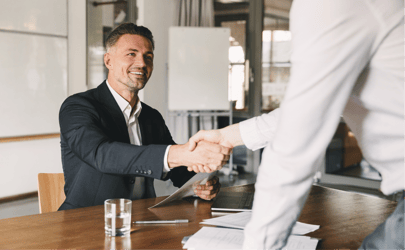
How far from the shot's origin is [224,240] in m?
1.07

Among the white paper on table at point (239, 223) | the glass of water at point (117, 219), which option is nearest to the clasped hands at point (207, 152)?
the white paper on table at point (239, 223)

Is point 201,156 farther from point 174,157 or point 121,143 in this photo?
point 121,143

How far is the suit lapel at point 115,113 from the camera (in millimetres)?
1823

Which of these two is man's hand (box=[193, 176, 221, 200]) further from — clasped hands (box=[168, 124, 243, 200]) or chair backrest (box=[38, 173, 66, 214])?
chair backrest (box=[38, 173, 66, 214])

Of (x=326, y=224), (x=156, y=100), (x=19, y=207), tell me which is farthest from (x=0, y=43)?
(x=326, y=224)

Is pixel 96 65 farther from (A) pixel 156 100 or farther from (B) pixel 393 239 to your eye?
(B) pixel 393 239

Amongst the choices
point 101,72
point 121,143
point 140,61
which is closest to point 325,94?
point 121,143

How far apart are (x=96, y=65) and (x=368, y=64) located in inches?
177

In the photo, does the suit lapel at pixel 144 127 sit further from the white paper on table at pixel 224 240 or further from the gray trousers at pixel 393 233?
the gray trousers at pixel 393 233

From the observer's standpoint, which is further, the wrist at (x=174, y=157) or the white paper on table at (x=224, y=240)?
the wrist at (x=174, y=157)

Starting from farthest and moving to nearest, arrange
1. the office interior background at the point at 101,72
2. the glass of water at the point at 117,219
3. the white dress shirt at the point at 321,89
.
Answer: the office interior background at the point at 101,72
the glass of water at the point at 117,219
the white dress shirt at the point at 321,89

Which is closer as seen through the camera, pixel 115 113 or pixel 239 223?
pixel 239 223

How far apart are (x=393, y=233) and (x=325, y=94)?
11.4 inches

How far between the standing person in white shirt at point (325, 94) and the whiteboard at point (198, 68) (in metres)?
4.55
